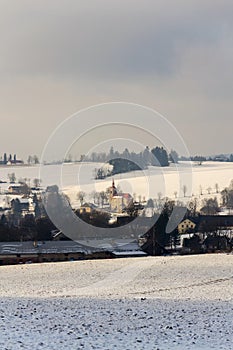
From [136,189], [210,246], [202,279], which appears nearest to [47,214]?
[136,189]

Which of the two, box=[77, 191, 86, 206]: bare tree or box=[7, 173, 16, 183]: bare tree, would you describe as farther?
box=[7, 173, 16, 183]: bare tree

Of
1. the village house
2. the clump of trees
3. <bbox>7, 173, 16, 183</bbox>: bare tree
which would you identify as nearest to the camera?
the clump of trees

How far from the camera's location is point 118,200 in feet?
168

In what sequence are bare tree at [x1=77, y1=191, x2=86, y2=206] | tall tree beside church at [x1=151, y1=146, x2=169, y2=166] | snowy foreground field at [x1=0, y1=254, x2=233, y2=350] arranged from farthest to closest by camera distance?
bare tree at [x1=77, y1=191, x2=86, y2=206] → tall tree beside church at [x1=151, y1=146, x2=169, y2=166] → snowy foreground field at [x1=0, y1=254, x2=233, y2=350]

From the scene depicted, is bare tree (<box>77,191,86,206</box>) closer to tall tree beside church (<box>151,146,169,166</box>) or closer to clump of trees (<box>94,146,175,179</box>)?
clump of trees (<box>94,146,175,179</box>)

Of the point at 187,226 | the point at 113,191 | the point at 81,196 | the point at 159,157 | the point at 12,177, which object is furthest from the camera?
the point at 12,177

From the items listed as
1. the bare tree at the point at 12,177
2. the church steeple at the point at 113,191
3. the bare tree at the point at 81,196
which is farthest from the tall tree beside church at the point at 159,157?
the bare tree at the point at 12,177

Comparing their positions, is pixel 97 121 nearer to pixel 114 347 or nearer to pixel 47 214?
pixel 47 214

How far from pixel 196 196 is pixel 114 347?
62261mm

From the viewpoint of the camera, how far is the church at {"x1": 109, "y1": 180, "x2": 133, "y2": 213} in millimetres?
48884

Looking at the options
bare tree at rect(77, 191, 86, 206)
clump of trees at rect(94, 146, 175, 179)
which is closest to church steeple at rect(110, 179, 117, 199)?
clump of trees at rect(94, 146, 175, 179)

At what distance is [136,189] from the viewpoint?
53156mm

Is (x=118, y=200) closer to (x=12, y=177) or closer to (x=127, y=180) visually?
(x=127, y=180)

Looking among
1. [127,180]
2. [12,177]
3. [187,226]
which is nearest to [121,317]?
[127,180]
